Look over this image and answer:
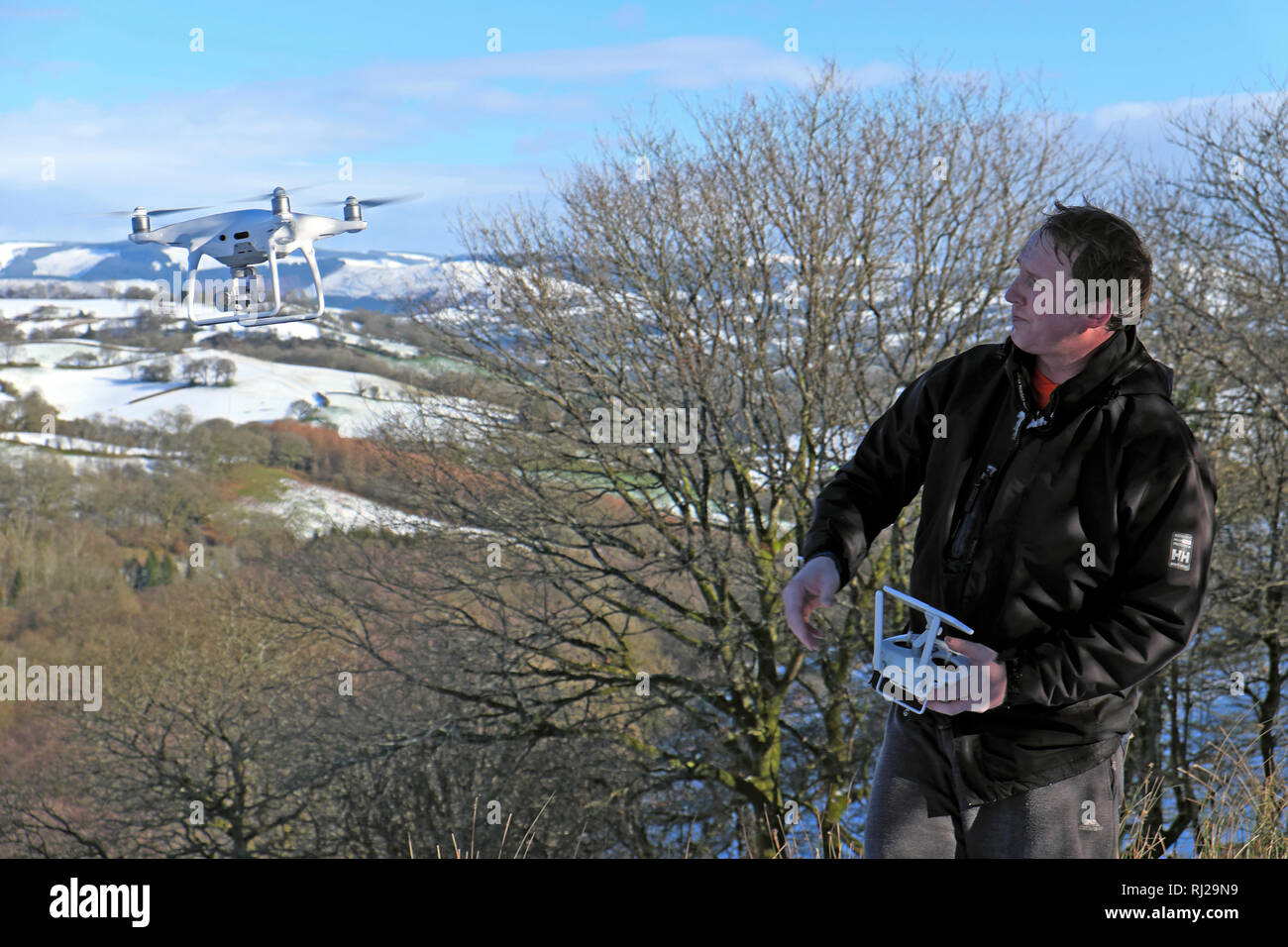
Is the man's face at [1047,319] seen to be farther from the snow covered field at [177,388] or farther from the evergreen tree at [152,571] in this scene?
the evergreen tree at [152,571]

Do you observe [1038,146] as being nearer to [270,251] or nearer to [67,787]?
[270,251]

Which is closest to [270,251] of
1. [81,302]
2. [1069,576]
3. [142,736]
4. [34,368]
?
[1069,576]

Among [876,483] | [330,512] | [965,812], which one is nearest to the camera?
[965,812]

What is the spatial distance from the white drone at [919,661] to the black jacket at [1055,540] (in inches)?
3.5

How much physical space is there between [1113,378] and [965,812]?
2.60 ft

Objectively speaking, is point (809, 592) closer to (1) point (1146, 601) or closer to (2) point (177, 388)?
(1) point (1146, 601)

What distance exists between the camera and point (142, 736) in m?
20.8

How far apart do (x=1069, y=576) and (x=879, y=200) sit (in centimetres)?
1473

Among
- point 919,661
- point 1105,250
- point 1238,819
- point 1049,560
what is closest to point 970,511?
point 1049,560

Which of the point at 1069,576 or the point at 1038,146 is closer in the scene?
the point at 1069,576

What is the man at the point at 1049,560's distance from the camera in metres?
1.63

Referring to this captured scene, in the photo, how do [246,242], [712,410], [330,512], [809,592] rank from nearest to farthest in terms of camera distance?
[809,592], [246,242], [712,410], [330,512]

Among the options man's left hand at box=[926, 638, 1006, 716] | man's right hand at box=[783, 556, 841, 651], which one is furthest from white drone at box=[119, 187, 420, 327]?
man's left hand at box=[926, 638, 1006, 716]

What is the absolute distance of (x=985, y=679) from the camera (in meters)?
1.65
